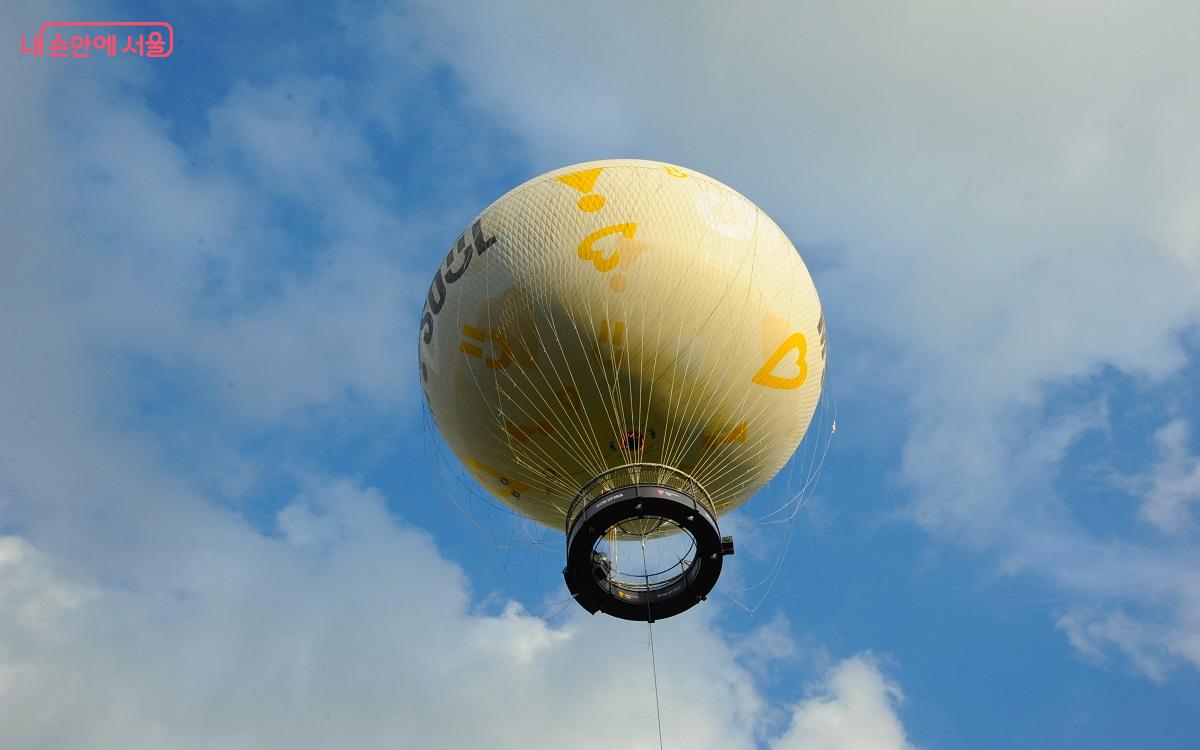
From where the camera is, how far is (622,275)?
54.4 ft

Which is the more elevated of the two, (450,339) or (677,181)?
(677,181)

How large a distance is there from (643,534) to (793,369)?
13.7 feet

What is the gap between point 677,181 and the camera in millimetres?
18188

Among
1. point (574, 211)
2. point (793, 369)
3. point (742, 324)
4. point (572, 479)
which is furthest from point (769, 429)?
point (574, 211)

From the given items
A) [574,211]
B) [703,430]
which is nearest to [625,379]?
[703,430]

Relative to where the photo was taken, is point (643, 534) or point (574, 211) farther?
point (643, 534)

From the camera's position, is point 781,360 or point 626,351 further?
point 781,360

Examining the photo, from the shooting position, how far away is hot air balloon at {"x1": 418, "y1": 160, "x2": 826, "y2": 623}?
54.9ft

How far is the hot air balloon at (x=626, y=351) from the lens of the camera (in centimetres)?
1672

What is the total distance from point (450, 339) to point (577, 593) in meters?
4.92

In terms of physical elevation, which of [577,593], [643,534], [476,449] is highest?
[476,449]

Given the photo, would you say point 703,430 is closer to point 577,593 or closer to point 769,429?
point 769,429

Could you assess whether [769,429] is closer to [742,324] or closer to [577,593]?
[742,324]

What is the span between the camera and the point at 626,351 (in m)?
16.7
